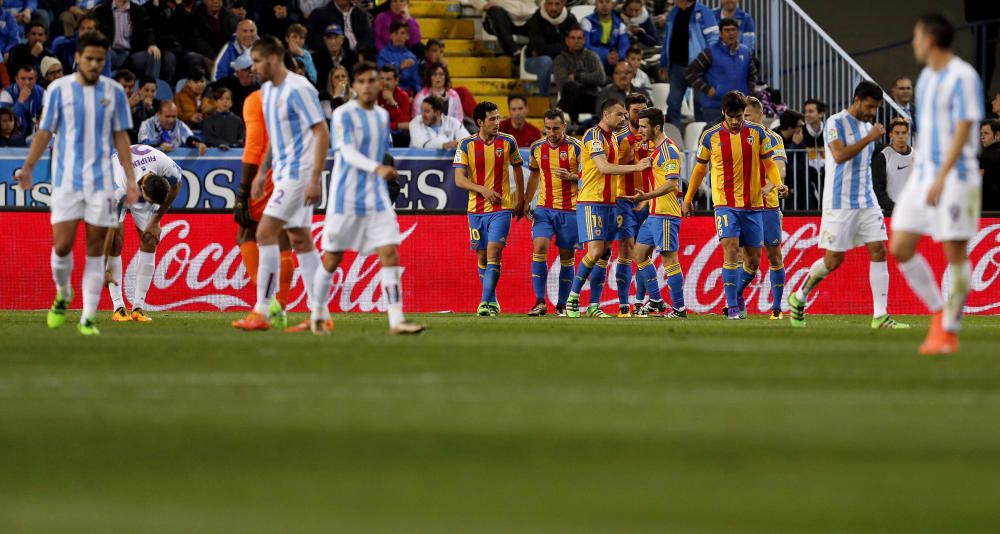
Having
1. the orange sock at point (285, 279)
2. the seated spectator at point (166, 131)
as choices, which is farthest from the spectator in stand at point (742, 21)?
the orange sock at point (285, 279)

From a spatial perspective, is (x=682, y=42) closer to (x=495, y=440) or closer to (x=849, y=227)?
(x=849, y=227)

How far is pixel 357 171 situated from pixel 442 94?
10440 millimetres

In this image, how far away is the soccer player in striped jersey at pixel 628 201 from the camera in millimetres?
17812

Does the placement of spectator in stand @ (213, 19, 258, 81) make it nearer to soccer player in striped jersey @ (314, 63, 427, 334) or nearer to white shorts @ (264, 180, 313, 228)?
white shorts @ (264, 180, 313, 228)

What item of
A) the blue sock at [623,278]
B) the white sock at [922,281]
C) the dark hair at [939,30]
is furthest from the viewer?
the blue sock at [623,278]

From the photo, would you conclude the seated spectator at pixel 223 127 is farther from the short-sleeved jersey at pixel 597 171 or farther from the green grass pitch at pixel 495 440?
the green grass pitch at pixel 495 440

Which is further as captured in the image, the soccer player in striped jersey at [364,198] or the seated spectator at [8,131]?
the seated spectator at [8,131]

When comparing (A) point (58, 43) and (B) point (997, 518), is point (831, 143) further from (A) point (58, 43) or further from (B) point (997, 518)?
(A) point (58, 43)

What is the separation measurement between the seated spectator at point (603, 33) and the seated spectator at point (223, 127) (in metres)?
6.37

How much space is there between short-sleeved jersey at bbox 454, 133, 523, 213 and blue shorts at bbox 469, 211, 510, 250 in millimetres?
80

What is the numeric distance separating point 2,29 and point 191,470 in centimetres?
1788

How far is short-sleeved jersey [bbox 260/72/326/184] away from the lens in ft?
39.7

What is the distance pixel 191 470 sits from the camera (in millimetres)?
5246

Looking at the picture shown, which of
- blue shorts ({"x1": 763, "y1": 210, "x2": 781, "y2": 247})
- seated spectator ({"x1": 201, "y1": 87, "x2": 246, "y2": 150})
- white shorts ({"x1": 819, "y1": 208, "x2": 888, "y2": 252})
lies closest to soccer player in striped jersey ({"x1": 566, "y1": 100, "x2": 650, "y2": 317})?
blue shorts ({"x1": 763, "y1": 210, "x2": 781, "y2": 247})
